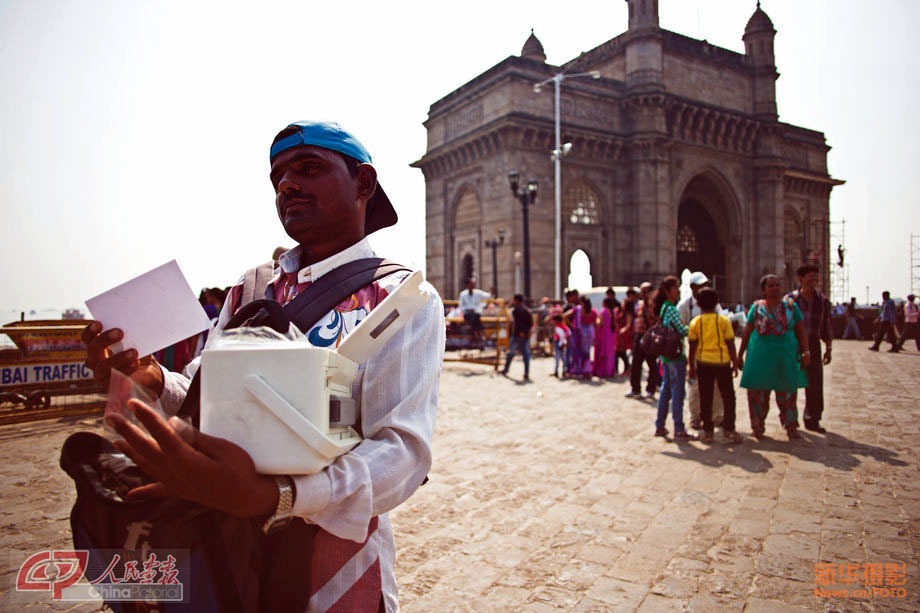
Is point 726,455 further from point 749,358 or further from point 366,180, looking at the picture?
point 366,180

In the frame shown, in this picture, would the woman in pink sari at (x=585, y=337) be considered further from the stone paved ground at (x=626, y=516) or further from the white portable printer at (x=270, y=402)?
the white portable printer at (x=270, y=402)

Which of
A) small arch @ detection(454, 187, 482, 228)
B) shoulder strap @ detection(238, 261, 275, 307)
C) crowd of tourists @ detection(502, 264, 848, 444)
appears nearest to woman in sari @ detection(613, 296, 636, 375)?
crowd of tourists @ detection(502, 264, 848, 444)

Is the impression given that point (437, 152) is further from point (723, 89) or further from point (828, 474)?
point (828, 474)

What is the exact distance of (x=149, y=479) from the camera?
1.01 metres

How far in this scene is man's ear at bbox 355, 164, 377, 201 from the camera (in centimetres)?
152

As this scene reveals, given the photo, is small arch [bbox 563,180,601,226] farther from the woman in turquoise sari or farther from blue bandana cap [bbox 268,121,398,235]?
blue bandana cap [bbox 268,121,398,235]

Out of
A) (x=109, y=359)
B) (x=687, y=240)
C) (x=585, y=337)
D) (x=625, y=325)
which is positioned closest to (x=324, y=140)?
(x=109, y=359)

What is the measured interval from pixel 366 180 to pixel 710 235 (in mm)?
39974

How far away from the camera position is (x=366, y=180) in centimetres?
154

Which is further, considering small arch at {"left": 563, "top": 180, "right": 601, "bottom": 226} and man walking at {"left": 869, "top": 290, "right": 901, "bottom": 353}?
small arch at {"left": 563, "top": 180, "right": 601, "bottom": 226}

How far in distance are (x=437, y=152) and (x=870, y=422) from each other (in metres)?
27.5

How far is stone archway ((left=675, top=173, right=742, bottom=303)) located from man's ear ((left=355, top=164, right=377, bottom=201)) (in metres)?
35.8

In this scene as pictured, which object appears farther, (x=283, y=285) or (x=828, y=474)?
(x=828, y=474)

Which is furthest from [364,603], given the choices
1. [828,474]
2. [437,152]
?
[437,152]
